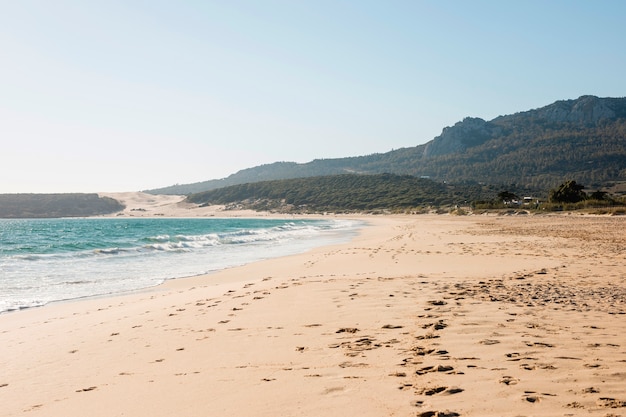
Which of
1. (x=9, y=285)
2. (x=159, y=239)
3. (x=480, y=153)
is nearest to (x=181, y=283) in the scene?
(x=9, y=285)

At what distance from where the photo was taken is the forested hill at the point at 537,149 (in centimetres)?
12035

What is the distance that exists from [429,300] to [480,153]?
543ft

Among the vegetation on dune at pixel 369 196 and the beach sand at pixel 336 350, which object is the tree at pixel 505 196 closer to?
the vegetation on dune at pixel 369 196

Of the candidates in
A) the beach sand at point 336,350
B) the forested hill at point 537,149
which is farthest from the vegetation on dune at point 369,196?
the beach sand at point 336,350

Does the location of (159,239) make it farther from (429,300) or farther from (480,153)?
(480,153)

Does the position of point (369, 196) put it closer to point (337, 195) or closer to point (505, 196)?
point (337, 195)

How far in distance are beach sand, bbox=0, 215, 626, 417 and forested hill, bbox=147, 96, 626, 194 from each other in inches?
4269

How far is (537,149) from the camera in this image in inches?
5645

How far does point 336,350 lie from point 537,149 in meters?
157

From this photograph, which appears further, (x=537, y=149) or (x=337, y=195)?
(x=537, y=149)

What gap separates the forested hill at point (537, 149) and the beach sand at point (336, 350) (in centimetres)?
10843

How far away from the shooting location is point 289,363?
16.2 feet

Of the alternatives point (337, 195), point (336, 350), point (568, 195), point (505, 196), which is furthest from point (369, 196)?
point (336, 350)

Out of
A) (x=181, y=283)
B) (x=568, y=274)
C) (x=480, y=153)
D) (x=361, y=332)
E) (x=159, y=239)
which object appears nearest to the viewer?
(x=361, y=332)
